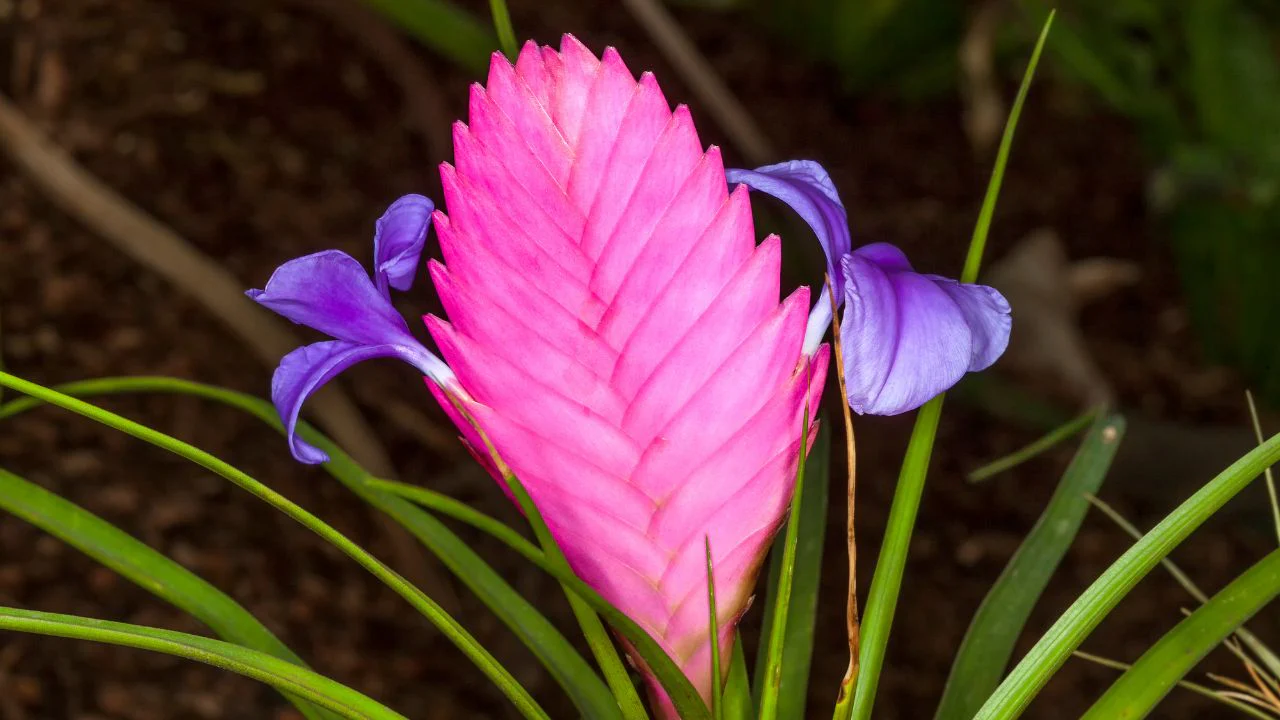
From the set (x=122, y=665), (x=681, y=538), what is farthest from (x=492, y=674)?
(x=122, y=665)

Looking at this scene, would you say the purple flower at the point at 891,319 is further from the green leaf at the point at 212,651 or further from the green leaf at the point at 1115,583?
the green leaf at the point at 212,651

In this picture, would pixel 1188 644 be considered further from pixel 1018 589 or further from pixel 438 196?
pixel 438 196

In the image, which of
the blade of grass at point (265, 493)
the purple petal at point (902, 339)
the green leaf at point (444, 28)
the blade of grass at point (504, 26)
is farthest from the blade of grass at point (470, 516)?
the green leaf at point (444, 28)

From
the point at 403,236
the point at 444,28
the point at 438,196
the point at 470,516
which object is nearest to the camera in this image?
the point at 470,516

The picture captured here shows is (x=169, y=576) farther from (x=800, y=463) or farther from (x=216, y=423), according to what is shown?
(x=216, y=423)

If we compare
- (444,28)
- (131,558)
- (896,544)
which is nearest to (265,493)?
(131,558)
